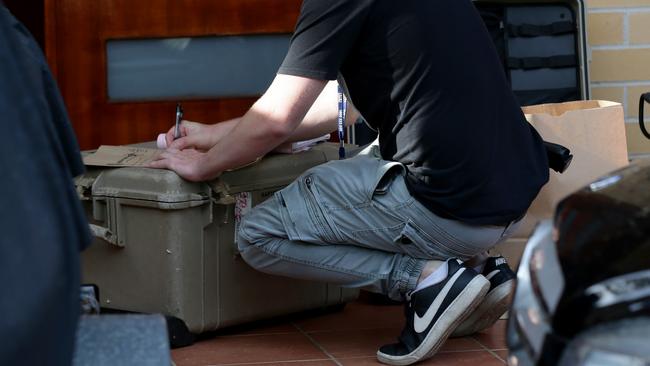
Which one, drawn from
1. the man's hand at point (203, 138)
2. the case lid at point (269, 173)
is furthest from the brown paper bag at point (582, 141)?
the man's hand at point (203, 138)

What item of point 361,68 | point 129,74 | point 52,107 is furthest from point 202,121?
point 52,107

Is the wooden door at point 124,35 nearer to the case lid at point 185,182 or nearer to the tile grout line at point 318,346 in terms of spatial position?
the case lid at point 185,182

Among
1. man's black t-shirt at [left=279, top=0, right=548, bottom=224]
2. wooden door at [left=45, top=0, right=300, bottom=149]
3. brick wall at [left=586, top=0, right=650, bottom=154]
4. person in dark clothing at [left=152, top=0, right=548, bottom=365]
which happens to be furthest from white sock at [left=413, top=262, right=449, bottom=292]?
brick wall at [left=586, top=0, right=650, bottom=154]

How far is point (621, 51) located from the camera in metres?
4.67

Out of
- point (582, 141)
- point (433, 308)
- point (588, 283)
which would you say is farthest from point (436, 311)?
point (588, 283)

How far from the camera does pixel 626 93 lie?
471 centimetres

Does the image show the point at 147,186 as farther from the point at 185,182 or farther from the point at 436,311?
the point at 436,311

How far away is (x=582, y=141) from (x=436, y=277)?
73 cm

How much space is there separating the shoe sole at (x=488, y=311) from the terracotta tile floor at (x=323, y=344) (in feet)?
0.11

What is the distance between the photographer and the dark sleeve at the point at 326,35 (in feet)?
10.2

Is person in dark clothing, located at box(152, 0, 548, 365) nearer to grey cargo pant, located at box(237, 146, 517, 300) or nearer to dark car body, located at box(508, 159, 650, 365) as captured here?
grey cargo pant, located at box(237, 146, 517, 300)

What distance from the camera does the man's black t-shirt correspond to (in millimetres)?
3141

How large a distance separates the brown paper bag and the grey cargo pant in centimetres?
34

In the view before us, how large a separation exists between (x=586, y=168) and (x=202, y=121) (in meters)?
1.63
